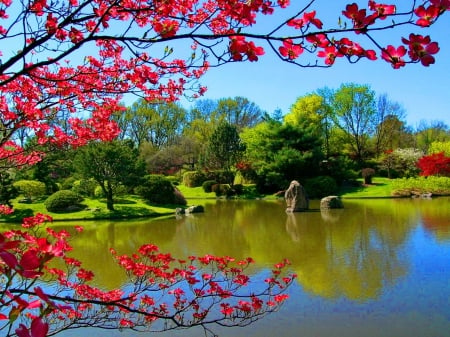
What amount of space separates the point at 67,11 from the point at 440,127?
52.4 m

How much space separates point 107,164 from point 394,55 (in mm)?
16607

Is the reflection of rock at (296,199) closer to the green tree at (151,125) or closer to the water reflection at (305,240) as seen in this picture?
the water reflection at (305,240)

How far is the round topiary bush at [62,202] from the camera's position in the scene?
16328 millimetres

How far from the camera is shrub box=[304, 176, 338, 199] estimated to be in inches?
973

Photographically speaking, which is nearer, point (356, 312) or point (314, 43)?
point (314, 43)

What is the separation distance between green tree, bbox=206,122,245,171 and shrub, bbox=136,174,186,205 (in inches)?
426

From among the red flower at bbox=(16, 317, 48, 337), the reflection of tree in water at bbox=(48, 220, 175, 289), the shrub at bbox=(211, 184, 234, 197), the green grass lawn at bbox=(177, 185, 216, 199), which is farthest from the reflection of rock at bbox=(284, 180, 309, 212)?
the red flower at bbox=(16, 317, 48, 337)

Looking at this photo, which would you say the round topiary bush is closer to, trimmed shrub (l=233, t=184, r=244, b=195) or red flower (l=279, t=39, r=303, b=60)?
trimmed shrub (l=233, t=184, r=244, b=195)

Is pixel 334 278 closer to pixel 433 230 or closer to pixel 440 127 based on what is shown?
pixel 433 230

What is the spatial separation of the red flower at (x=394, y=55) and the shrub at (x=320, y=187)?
77.4ft

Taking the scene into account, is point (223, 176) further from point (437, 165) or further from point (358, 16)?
point (358, 16)

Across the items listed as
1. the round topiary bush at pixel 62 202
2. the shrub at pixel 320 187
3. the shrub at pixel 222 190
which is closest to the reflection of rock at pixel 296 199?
the shrub at pixel 320 187

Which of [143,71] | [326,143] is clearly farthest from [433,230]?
[326,143]

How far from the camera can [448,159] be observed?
25.0m
